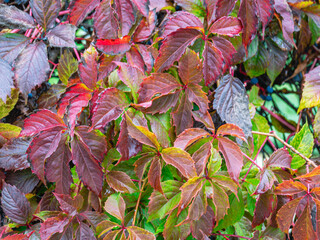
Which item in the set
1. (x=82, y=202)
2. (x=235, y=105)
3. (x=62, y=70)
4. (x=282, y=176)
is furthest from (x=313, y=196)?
(x=62, y=70)

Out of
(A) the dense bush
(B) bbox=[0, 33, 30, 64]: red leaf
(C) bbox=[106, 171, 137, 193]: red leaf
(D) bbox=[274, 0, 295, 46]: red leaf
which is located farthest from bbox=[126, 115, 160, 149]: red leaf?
(D) bbox=[274, 0, 295, 46]: red leaf

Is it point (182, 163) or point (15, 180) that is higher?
point (182, 163)

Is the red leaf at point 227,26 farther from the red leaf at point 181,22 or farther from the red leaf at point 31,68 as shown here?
the red leaf at point 31,68

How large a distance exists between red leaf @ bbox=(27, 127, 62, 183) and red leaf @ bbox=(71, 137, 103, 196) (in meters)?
0.04

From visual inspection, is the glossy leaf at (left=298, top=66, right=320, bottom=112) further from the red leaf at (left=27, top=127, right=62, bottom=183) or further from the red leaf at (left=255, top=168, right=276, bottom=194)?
the red leaf at (left=27, top=127, right=62, bottom=183)

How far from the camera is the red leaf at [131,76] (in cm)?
61

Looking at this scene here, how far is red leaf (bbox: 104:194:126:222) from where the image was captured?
0.60 meters

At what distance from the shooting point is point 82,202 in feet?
2.21

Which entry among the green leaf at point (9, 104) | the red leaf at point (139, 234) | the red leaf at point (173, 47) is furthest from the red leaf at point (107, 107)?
the green leaf at point (9, 104)

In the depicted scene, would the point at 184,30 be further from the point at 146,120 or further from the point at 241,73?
the point at 241,73

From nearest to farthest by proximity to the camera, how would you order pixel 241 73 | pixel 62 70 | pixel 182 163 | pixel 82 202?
pixel 182 163 → pixel 82 202 → pixel 62 70 → pixel 241 73

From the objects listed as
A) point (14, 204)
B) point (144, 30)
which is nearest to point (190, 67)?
point (144, 30)

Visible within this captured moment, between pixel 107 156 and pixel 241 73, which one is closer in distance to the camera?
pixel 107 156

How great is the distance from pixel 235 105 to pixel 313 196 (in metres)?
0.24
